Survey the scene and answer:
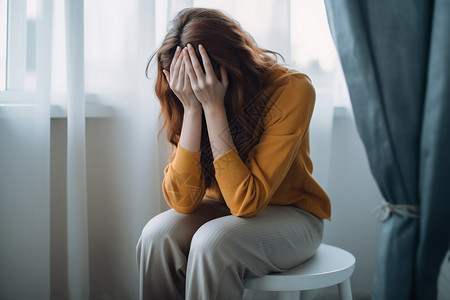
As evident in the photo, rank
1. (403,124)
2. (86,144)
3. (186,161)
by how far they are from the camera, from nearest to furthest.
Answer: (403,124) → (186,161) → (86,144)


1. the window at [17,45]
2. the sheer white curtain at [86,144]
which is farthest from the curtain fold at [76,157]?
the window at [17,45]

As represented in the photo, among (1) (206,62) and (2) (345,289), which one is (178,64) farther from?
(2) (345,289)

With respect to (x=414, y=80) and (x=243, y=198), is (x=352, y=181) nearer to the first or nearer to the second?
(x=243, y=198)

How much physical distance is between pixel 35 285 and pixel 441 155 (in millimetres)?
1149

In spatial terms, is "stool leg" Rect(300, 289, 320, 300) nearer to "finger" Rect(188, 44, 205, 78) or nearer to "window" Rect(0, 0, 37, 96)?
"finger" Rect(188, 44, 205, 78)

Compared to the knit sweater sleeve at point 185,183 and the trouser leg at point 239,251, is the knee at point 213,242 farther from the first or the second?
the knit sweater sleeve at point 185,183

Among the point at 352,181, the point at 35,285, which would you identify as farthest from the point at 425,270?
the point at 35,285

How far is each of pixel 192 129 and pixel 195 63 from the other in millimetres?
161

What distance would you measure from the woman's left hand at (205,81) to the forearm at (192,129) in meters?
0.04

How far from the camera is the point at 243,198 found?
0.90 m

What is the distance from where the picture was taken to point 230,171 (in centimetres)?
92

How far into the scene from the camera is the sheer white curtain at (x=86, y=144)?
1190mm

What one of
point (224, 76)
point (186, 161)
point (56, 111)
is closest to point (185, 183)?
point (186, 161)

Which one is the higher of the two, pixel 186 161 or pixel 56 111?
pixel 56 111
